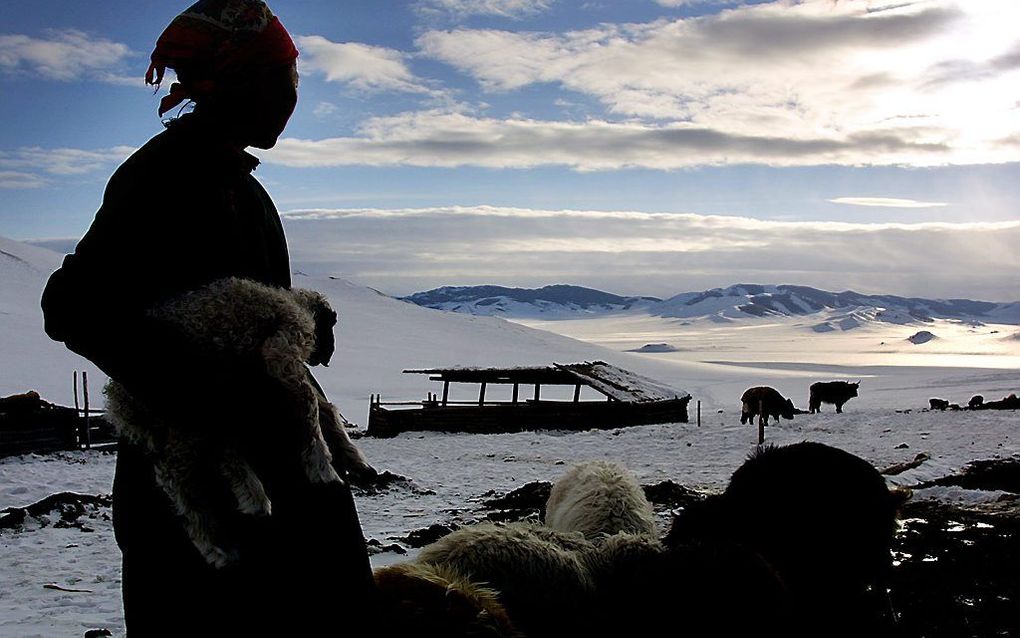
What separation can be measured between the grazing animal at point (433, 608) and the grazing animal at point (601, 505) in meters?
2.51

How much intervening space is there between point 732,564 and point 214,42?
2.47 meters

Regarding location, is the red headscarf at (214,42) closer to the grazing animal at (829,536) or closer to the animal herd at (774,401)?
the grazing animal at (829,536)

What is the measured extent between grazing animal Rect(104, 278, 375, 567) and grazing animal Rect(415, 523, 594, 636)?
1799 millimetres

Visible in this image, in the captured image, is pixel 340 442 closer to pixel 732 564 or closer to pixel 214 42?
pixel 214 42

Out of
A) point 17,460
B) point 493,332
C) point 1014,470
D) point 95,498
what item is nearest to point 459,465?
point 95,498

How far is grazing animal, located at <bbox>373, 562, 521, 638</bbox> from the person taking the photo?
2.31 m

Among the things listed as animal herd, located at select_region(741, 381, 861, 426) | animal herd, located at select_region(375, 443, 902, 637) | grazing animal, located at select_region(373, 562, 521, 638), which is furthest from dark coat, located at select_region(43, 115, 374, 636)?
animal herd, located at select_region(741, 381, 861, 426)

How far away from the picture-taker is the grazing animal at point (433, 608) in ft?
7.59

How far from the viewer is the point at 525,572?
3400 millimetres

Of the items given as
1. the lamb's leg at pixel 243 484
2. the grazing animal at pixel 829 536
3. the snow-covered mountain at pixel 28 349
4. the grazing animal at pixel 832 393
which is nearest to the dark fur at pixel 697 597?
the grazing animal at pixel 829 536

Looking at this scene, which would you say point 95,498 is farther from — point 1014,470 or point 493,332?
point 493,332

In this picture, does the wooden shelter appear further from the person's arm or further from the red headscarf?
the person's arm

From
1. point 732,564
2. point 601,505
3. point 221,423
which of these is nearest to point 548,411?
point 601,505

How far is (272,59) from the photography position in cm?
177
